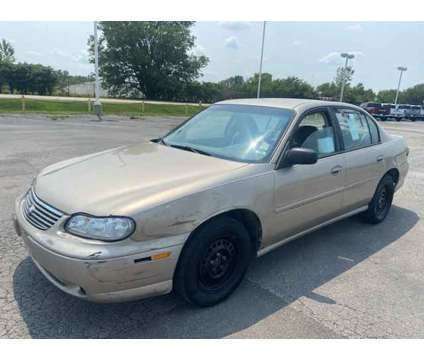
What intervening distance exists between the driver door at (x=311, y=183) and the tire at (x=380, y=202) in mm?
944

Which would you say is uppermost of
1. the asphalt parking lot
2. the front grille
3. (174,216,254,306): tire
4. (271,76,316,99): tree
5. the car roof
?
(271,76,316,99): tree

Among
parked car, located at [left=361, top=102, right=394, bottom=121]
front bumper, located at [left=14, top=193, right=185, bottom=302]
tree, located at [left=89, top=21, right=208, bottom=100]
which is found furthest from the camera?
tree, located at [left=89, top=21, right=208, bottom=100]

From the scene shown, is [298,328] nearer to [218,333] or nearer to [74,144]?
[218,333]

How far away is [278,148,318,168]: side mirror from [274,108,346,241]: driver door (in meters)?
0.07

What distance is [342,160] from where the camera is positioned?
3686 mm

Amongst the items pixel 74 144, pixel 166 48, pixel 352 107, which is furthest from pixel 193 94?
pixel 352 107

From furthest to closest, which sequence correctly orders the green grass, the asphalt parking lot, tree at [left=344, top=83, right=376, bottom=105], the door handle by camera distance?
1. tree at [left=344, top=83, right=376, bottom=105]
2. the green grass
3. the door handle
4. the asphalt parking lot

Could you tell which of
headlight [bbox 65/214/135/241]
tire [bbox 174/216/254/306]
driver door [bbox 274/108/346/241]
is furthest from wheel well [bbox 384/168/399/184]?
headlight [bbox 65/214/135/241]

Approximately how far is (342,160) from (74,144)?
8.07 meters

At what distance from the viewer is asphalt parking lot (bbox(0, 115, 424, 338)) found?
243 centimetres

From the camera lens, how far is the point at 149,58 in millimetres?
47688

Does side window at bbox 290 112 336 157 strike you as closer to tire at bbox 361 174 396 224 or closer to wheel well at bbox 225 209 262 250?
wheel well at bbox 225 209 262 250

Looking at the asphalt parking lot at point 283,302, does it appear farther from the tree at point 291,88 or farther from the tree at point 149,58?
the tree at point 291,88

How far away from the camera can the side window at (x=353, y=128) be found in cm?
389
